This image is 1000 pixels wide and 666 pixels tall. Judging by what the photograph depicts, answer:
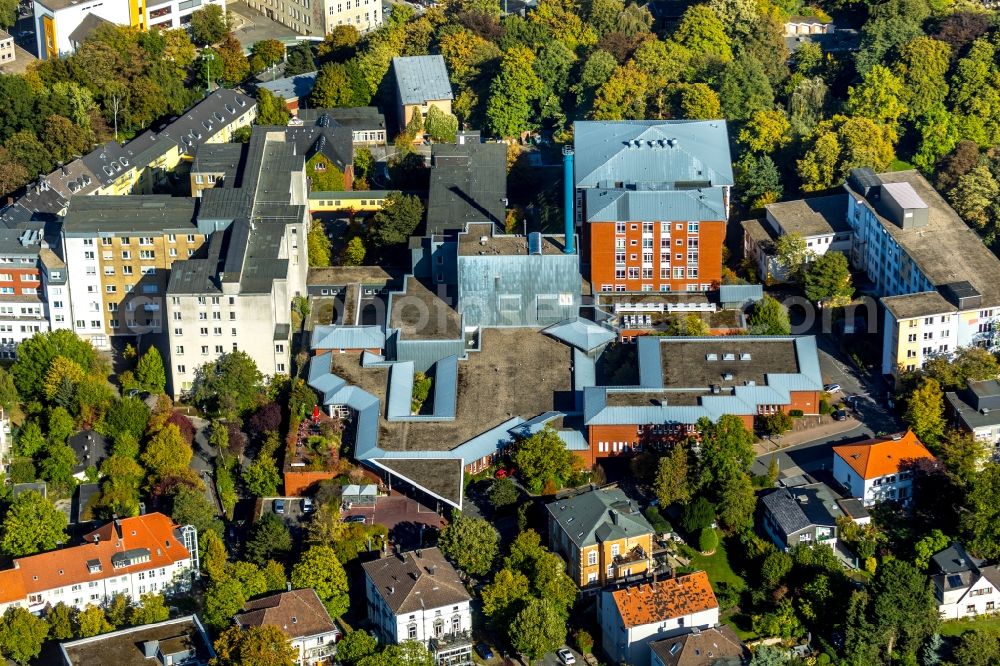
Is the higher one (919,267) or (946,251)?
(946,251)

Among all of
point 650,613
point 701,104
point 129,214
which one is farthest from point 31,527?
point 701,104

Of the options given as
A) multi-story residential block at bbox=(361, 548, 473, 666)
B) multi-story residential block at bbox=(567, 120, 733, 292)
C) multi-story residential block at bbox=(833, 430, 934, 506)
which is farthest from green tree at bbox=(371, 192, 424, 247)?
multi-story residential block at bbox=(833, 430, 934, 506)

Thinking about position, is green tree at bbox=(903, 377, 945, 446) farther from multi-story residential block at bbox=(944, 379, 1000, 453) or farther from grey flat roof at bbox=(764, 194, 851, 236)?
grey flat roof at bbox=(764, 194, 851, 236)

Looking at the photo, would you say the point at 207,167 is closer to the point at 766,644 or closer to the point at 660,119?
the point at 660,119

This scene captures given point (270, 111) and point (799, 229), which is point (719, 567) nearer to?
point (799, 229)

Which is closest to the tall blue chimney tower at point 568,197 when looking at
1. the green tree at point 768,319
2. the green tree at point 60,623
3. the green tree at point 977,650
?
the green tree at point 768,319

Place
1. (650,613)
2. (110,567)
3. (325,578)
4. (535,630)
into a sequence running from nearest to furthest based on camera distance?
1. (535,630)
2. (650,613)
3. (325,578)
4. (110,567)
